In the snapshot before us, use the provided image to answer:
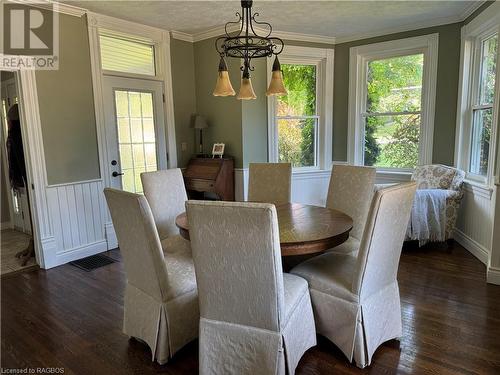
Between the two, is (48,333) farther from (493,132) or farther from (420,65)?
(420,65)

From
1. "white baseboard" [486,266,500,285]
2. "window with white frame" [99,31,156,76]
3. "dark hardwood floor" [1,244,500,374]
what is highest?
"window with white frame" [99,31,156,76]

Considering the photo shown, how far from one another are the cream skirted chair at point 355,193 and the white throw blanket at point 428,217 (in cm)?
114

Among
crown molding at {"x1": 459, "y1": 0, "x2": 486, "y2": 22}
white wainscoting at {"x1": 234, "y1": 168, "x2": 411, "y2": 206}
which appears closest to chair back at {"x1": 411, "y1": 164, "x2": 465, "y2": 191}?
white wainscoting at {"x1": 234, "y1": 168, "x2": 411, "y2": 206}

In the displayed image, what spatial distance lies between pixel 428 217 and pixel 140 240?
10.1 ft

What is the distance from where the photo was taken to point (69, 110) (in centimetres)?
354

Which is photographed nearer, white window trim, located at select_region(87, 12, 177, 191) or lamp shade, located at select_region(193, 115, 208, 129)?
white window trim, located at select_region(87, 12, 177, 191)

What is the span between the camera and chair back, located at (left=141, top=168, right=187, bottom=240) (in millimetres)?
2797

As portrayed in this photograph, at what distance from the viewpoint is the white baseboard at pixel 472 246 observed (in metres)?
3.38

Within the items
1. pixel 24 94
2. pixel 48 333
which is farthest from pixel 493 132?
pixel 24 94

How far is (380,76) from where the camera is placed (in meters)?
4.62

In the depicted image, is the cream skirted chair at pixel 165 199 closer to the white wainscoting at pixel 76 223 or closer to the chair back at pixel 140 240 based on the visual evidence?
the chair back at pixel 140 240

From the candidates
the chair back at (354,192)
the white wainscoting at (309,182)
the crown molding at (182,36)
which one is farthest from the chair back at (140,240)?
the crown molding at (182,36)

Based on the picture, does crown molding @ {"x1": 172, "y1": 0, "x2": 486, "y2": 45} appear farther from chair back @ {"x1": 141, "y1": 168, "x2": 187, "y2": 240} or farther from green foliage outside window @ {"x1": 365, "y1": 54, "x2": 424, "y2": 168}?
chair back @ {"x1": 141, "y1": 168, "x2": 187, "y2": 240}

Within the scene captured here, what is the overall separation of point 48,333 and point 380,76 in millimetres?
4626
